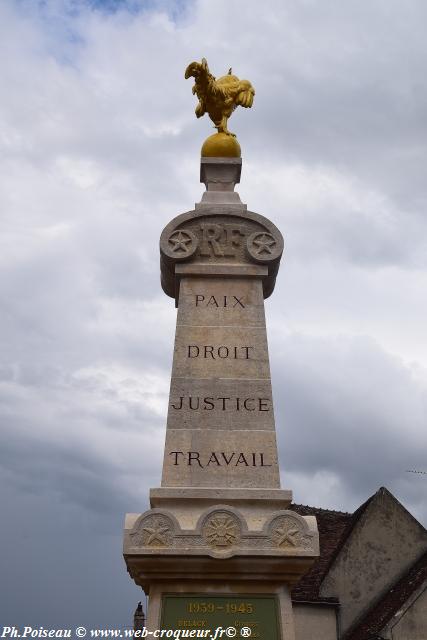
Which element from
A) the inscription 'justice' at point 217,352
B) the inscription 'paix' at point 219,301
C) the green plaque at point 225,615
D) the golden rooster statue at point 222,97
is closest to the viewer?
the green plaque at point 225,615

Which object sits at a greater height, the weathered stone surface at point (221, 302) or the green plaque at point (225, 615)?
the weathered stone surface at point (221, 302)

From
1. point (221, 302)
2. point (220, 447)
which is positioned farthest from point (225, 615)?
point (221, 302)

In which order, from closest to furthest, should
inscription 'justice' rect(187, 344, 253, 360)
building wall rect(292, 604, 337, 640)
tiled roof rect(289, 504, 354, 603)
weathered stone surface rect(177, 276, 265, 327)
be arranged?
inscription 'justice' rect(187, 344, 253, 360)
weathered stone surface rect(177, 276, 265, 327)
building wall rect(292, 604, 337, 640)
tiled roof rect(289, 504, 354, 603)

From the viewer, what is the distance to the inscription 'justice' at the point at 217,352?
9.81m

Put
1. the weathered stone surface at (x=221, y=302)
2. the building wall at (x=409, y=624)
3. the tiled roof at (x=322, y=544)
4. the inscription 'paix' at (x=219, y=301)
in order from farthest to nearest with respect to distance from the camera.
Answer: the tiled roof at (x=322, y=544) → the building wall at (x=409, y=624) → the inscription 'paix' at (x=219, y=301) → the weathered stone surface at (x=221, y=302)

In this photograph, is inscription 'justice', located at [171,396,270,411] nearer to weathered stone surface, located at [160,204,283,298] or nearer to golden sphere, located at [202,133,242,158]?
weathered stone surface, located at [160,204,283,298]

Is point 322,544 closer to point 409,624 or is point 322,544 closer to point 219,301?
point 409,624

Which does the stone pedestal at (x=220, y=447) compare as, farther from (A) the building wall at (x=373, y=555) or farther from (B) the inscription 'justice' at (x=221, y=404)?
(A) the building wall at (x=373, y=555)

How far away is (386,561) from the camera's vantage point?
2262 centimetres

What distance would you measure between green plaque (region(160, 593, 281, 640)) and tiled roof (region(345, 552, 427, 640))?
11.7 metres

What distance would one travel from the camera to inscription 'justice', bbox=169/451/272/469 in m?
9.08

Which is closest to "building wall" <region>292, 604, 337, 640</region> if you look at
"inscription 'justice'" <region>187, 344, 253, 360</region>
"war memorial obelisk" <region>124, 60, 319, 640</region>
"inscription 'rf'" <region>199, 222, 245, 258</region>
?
"war memorial obelisk" <region>124, 60, 319, 640</region>

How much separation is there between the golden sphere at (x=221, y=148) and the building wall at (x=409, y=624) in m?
13.1

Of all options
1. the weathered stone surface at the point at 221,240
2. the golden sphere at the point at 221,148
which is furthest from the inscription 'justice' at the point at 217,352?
the golden sphere at the point at 221,148
